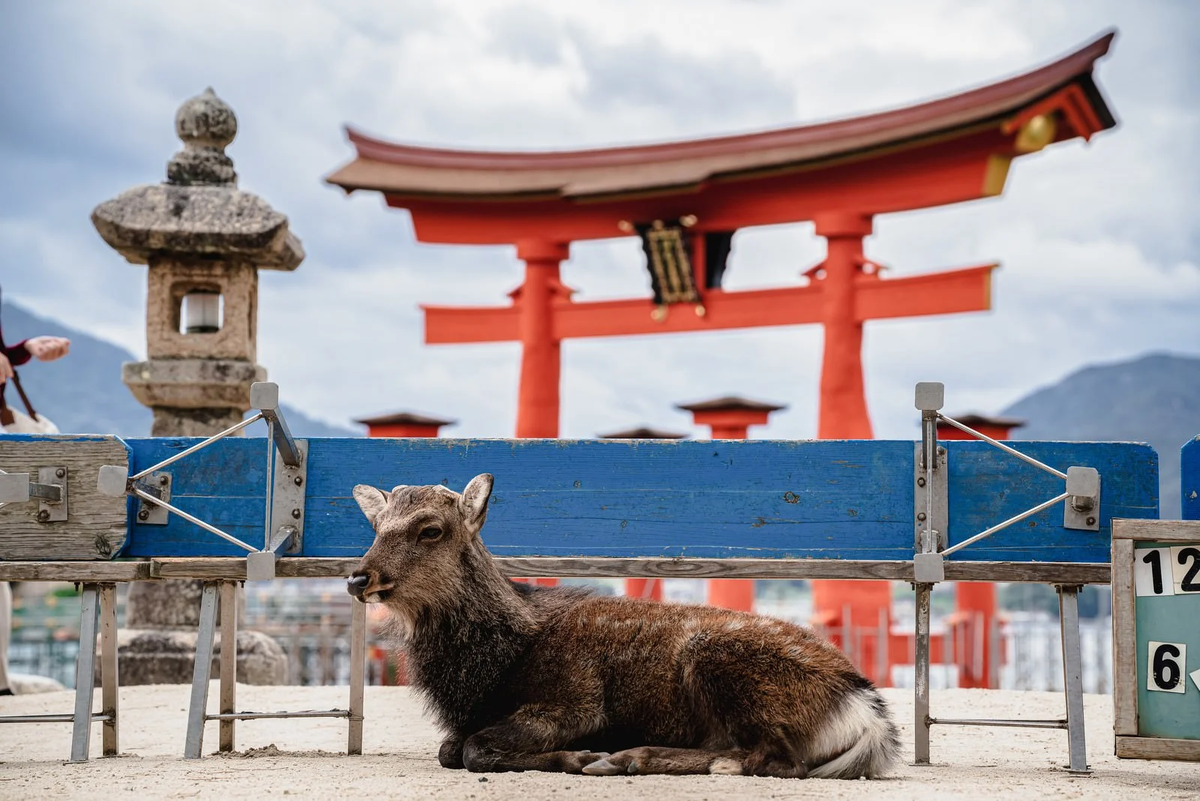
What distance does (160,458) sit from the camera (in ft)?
12.6

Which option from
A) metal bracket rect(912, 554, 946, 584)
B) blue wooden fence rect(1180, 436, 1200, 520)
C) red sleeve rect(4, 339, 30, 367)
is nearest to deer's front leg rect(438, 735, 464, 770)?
metal bracket rect(912, 554, 946, 584)

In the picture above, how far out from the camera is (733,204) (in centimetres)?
1172

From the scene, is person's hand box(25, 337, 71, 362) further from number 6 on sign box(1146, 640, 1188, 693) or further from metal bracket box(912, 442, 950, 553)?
number 6 on sign box(1146, 640, 1188, 693)

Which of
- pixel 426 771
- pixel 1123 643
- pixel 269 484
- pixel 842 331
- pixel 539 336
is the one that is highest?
pixel 539 336

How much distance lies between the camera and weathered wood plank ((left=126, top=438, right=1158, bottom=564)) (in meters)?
3.60

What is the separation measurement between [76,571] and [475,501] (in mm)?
1344

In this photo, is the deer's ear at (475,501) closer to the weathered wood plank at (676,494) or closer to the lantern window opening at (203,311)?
the weathered wood plank at (676,494)

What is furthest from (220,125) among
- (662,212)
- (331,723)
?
(662,212)

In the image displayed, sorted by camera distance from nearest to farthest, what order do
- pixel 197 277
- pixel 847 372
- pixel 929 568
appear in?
pixel 929 568
pixel 197 277
pixel 847 372

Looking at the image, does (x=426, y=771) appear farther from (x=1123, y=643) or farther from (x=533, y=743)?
(x=1123, y=643)

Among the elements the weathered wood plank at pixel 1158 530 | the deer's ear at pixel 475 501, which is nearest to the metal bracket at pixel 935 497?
the weathered wood plank at pixel 1158 530

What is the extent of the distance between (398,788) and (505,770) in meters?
0.35

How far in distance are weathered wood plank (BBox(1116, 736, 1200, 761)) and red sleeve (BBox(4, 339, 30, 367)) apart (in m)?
4.67

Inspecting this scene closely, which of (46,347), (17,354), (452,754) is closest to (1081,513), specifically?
(452,754)
